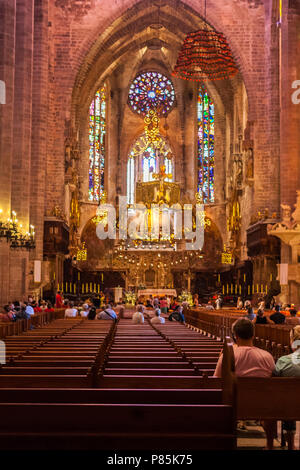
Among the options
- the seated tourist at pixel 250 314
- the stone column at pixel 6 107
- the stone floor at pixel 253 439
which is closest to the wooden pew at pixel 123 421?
the stone floor at pixel 253 439

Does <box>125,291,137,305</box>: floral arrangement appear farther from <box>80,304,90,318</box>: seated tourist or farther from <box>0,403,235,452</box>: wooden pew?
<box>0,403,235,452</box>: wooden pew

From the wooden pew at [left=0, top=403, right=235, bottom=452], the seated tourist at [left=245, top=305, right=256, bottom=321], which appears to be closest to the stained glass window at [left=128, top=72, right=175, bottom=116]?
the seated tourist at [left=245, top=305, right=256, bottom=321]

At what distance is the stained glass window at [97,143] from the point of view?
4281cm

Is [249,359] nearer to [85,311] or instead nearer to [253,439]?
[253,439]

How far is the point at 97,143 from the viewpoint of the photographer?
43562 mm

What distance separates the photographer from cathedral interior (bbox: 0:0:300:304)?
75.9 ft

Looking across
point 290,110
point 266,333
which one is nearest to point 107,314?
point 266,333

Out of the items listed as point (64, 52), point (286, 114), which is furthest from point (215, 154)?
point (286, 114)

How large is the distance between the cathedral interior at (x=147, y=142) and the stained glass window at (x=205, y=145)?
9 centimetres

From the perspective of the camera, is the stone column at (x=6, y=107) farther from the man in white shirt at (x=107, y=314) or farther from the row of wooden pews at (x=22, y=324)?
the man in white shirt at (x=107, y=314)

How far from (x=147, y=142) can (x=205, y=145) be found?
7.09m

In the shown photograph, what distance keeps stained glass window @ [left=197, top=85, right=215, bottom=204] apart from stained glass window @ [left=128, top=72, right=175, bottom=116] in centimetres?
298

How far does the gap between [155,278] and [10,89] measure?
59.4 feet

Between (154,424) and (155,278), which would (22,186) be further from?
(154,424)
